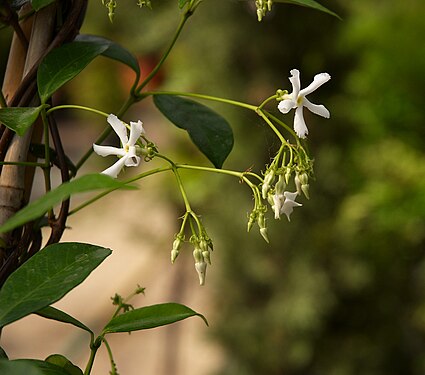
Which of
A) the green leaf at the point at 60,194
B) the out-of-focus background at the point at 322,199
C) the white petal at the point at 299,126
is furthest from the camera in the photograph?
the out-of-focus background at the point at 322,199

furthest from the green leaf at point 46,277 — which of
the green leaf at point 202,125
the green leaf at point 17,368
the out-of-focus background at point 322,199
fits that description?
the out-of-focus background at point 322,199

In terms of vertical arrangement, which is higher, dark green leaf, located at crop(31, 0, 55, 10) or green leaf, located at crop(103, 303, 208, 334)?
dark green leaf, located at crop(31, 0, 55, 10)

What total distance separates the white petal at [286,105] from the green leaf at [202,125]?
0.09 metres

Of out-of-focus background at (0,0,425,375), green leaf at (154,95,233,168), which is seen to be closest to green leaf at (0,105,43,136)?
green leaf at (154,95,233,168)

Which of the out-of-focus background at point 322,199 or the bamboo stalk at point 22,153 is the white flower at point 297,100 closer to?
the bamboo stalk at point 22,153

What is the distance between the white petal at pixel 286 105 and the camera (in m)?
0.34

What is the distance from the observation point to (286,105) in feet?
1.12

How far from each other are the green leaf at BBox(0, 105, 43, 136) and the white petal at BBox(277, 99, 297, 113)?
105 millimetres

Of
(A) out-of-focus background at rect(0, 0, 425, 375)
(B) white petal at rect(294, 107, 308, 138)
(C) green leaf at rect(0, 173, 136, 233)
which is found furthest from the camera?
(A) out-of-focus background at rect(0, 0, 425, 375)

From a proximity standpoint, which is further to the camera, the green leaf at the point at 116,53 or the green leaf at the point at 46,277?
the green leaf at the point at 116,53

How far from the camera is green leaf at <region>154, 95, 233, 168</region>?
433mm

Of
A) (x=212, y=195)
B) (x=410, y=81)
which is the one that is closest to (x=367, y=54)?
(x=410, y=81)

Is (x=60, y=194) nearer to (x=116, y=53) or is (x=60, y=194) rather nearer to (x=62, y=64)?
(x=62, y=64)

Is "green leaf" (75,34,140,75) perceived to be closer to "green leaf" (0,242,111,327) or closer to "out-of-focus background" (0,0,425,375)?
"green leaf" (0,242,111,327)
